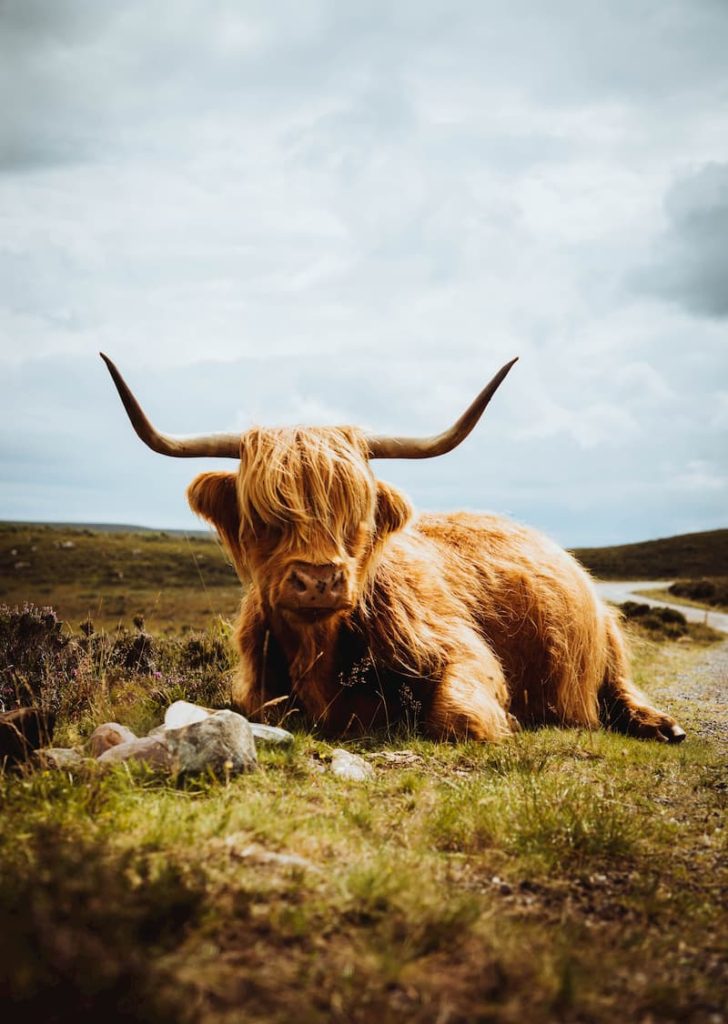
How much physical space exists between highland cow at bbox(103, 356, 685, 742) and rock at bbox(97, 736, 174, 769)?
0.77m

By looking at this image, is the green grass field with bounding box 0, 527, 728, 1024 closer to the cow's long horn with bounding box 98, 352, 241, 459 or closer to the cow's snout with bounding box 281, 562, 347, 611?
the cow's snout with bounding box 281, 562, 347, 611

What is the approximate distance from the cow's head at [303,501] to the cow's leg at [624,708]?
2.36m

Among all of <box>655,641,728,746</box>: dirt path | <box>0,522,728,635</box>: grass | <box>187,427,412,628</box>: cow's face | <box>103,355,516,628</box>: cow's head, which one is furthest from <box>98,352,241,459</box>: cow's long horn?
<box>0,522,728,635</box>: grass

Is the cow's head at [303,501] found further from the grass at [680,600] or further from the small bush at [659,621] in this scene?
the grass at [680,600]

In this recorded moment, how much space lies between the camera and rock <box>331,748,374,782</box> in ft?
12.2

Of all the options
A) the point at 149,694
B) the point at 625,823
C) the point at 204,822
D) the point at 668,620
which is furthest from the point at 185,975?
the point at 668,620

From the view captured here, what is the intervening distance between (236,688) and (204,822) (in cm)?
259

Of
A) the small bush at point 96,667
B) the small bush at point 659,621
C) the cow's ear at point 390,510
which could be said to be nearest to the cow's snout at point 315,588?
the cow's ear at point 390,510

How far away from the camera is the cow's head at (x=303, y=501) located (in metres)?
4.22

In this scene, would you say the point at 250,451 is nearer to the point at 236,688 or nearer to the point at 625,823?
the point at 236,688

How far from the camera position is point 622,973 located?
199cm

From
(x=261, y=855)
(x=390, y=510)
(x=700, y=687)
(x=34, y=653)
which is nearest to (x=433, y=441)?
(x=390, y=510)

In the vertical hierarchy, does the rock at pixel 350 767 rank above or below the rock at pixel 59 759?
below

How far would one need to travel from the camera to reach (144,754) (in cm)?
343
